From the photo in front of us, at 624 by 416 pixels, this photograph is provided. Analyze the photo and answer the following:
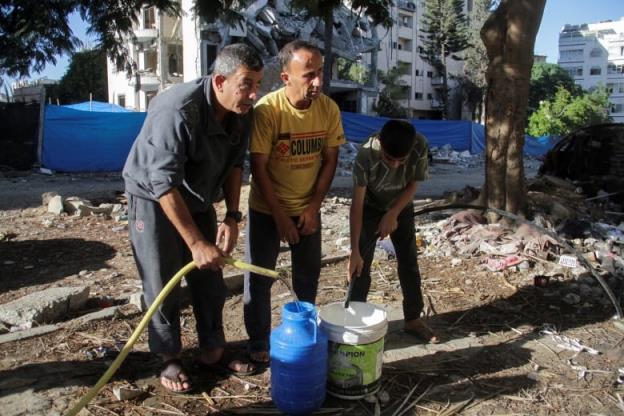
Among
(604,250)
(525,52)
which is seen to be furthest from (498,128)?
(604,250)

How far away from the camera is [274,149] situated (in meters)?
2.96

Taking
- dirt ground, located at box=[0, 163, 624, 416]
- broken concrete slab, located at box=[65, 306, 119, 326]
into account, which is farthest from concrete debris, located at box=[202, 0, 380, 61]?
broken concrete slab, located at box=[65, 306, 119, 326]

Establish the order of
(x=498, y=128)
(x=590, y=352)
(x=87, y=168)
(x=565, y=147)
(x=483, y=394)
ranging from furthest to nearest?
(x=87, y=168) → (x=565, y=147) → (x=498, y=128) → (x=590, y=352) → (x=483, y=394)

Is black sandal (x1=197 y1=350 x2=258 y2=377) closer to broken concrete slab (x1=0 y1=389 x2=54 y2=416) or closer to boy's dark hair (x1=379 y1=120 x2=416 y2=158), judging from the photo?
broken concrete slab (x1=0 y1=389 x2=54 y2=416)

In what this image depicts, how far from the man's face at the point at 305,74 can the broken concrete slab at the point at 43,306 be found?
2465 mm

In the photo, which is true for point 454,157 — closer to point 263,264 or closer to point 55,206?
point 55,206

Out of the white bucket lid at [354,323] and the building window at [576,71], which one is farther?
the building window at [576,71]

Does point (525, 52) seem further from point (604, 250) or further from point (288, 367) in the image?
point (288, 367)

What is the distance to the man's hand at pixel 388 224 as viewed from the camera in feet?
10.5

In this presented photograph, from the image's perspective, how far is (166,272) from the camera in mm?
2719

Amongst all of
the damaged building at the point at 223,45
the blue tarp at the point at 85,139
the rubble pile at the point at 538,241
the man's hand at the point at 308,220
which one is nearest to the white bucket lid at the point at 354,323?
the man's hand at the point at 308,220

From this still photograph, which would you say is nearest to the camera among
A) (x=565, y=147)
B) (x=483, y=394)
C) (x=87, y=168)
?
(x=483, y=394)

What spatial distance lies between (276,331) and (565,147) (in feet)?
31.2

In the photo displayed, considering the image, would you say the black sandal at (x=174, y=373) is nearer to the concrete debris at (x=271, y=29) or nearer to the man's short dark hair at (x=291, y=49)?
the man's short dark hair at (x=291, y=49)
